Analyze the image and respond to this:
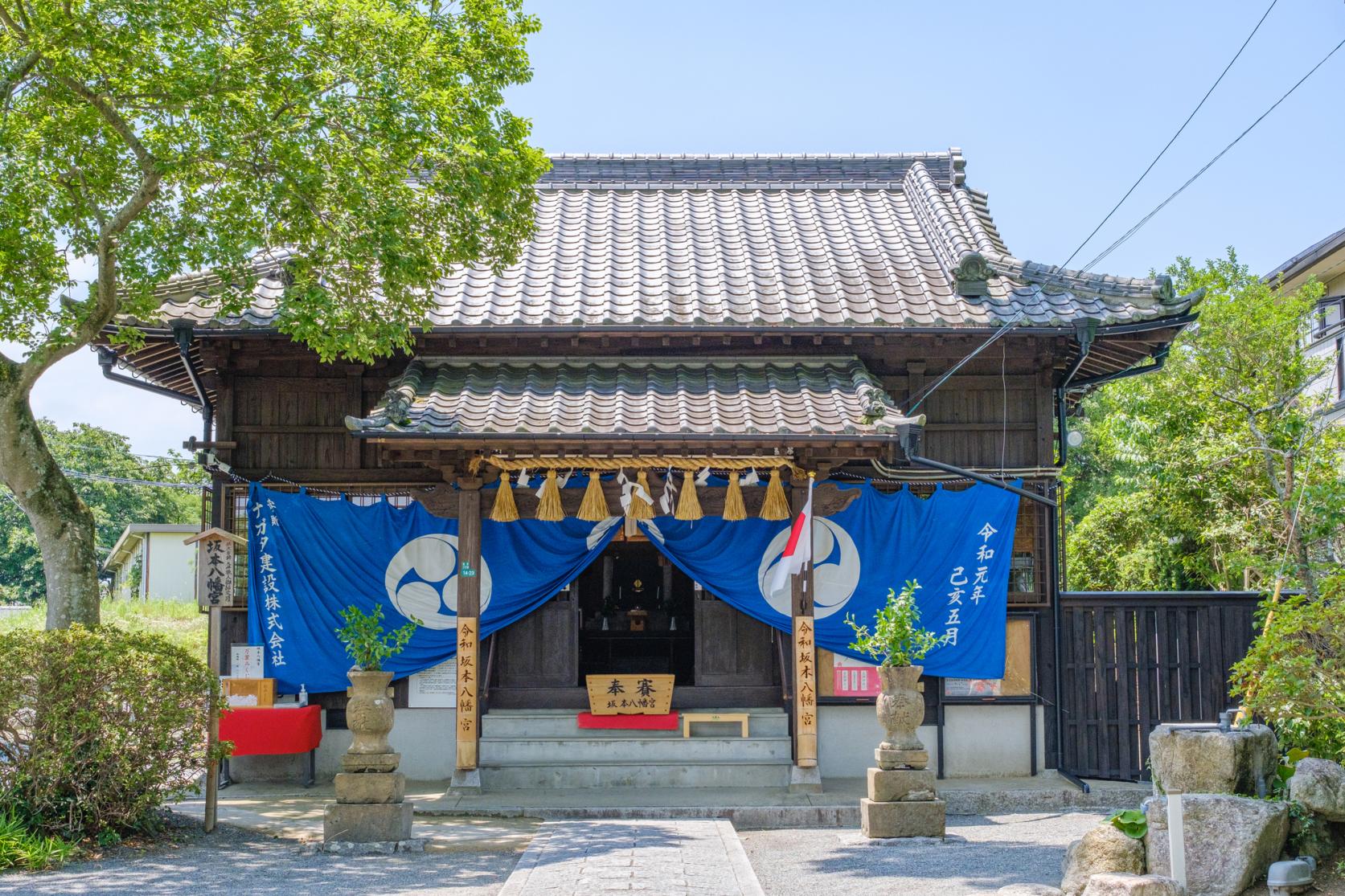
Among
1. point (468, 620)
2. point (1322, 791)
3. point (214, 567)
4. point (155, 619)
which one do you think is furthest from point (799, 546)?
point (155, 619)

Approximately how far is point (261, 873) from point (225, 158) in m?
5.92

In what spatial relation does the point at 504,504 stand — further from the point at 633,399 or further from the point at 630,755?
the point at 630,755

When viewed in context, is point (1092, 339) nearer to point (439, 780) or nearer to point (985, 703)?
point (985, 703)

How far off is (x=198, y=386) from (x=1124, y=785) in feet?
37.1

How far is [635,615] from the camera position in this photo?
16797 millimetres

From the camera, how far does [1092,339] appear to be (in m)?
13.0

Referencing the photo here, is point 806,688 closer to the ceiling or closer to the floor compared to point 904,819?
closer to the ceiling

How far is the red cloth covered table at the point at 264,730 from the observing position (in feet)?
41.5

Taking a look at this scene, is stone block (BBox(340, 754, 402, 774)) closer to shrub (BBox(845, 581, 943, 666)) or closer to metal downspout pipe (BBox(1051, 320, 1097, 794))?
shrub (BBox(845, 581, 943, 666))

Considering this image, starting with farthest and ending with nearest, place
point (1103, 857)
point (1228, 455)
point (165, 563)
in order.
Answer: point (165, 563), point (1228, 455), point (1103, 857)

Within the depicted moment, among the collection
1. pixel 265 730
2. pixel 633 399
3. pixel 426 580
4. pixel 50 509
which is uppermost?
pixel 633 399

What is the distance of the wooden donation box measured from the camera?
1315 centimetres

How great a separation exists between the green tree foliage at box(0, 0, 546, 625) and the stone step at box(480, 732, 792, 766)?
451 cm

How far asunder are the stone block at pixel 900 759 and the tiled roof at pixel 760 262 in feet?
16.0
